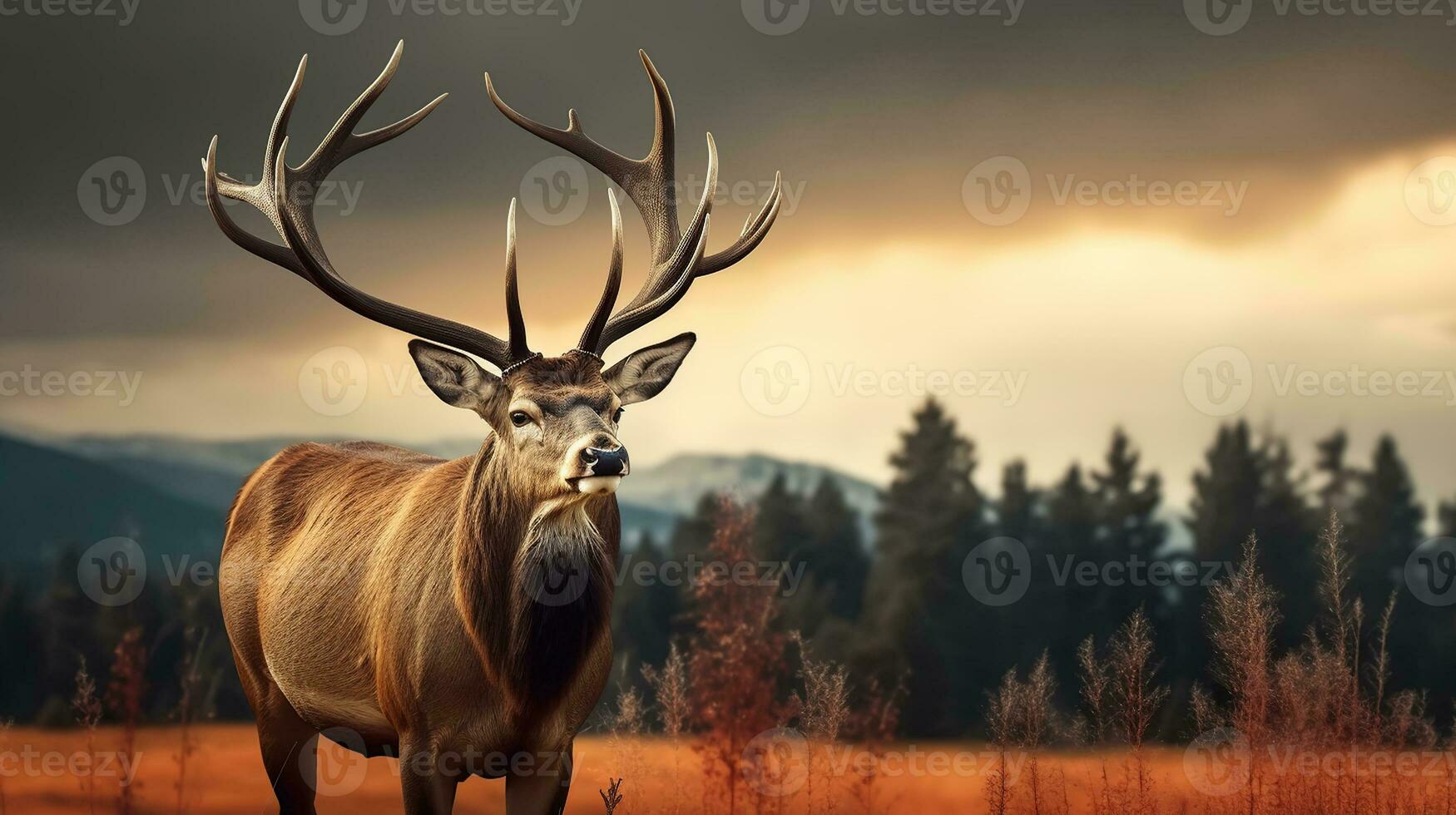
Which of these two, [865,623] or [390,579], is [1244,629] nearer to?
[390,579]

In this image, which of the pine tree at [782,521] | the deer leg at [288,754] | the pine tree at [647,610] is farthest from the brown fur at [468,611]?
the pine tree at [782,521]

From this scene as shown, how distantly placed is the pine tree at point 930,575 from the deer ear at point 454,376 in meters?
12.6

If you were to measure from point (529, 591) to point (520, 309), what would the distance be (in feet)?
4.27

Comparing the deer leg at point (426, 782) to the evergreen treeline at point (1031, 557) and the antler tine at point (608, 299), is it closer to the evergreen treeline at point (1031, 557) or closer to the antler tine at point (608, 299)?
the antler tine at point (608, 299)

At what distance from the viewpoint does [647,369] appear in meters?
6.62

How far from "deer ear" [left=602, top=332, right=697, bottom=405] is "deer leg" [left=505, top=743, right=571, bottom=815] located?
Result: 1747 millimetres

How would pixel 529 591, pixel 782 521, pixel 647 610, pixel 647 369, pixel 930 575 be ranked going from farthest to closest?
1. pixel 930 575
2. pixel 782 521
3. pixel 647 610
4. pixel 647 369
5. pixel 529 591

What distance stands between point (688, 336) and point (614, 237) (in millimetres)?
610

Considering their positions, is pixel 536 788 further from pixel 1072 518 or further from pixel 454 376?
pixel 1072 518

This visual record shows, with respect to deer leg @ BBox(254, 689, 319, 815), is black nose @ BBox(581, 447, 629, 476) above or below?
above

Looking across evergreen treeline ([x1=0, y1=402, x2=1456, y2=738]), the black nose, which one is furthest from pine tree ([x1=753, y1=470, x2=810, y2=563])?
the black nose

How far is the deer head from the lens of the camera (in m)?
5.95

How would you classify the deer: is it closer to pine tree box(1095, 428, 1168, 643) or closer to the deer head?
the deer head

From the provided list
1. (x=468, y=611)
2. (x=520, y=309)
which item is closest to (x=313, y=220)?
(x=520, y=309)
